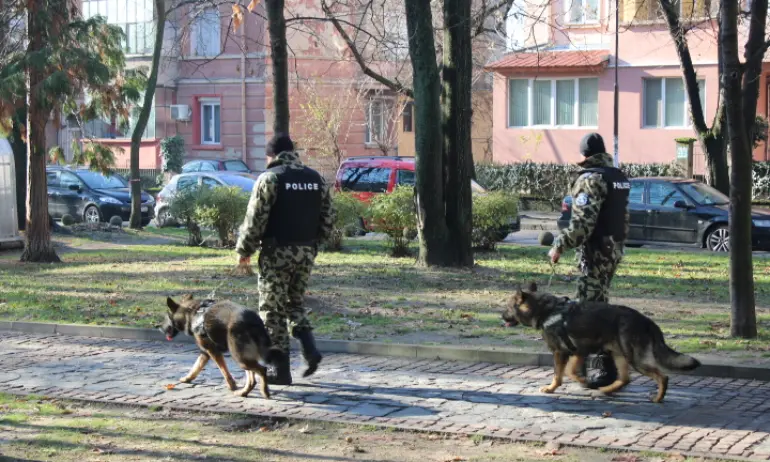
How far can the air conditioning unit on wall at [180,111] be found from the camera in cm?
4569

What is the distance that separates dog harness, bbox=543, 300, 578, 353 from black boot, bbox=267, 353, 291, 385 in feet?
6.89

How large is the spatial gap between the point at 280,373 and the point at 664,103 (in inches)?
1151

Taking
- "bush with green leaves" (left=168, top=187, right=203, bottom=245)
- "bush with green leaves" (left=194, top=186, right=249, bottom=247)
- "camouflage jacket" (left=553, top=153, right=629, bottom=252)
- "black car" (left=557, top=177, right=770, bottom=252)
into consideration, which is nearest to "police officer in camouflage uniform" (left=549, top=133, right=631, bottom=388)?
"camouflage jacket" (left=553, top=153, right=629, bottom=252)

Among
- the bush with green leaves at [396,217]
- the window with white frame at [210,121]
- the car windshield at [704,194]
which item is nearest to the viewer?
the bush with green leaves at [396,217]

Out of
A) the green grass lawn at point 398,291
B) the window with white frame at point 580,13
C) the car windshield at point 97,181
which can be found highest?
the window with white frame at point 580,13

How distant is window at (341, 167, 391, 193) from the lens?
26.0 meters

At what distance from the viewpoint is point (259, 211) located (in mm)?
8359

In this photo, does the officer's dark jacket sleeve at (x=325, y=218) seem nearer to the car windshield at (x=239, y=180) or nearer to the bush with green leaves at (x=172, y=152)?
the car windshield at (x=239, y=180)

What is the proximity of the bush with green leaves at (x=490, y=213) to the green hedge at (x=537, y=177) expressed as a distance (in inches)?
551

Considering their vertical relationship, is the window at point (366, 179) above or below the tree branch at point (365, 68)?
below

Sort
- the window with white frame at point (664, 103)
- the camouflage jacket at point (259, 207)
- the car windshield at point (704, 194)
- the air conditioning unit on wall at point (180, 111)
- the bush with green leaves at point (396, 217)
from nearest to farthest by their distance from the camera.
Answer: the camouflage jacket at point (259, 207), the bush with green leaves at point (396, 217), the car windshield at point (704, 194), the window with white frame at point (664, 103), the air conditioning unit on wall at point (180, 111)

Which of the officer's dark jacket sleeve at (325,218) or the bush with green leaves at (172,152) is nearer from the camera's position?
the officer's dark jacket sleeve at (325,218)

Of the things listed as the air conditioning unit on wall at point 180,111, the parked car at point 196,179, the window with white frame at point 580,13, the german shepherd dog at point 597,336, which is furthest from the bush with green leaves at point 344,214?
the air conditioning unit on wall at point 180,111

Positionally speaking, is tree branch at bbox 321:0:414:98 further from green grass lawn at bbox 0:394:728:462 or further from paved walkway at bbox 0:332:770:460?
green grass lawn at bbox 0:394:728:462
